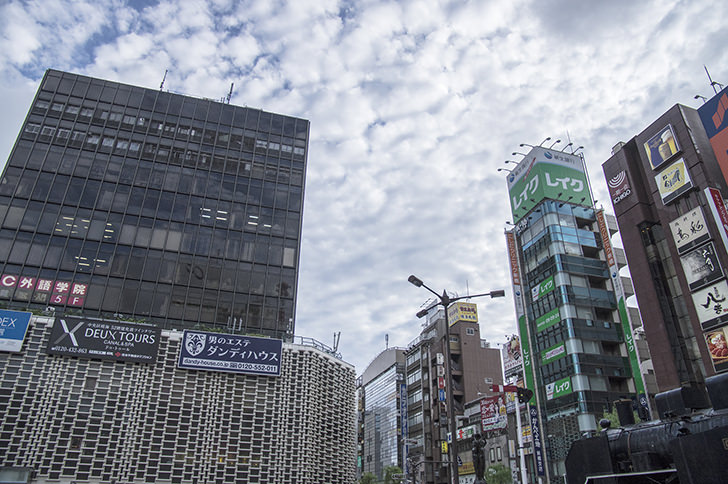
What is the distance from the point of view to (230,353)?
37062mm

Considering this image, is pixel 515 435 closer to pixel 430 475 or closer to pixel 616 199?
pixel 430 475

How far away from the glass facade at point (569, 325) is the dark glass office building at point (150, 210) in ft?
98.6

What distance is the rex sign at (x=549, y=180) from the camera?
200 ft

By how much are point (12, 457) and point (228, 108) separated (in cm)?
3793

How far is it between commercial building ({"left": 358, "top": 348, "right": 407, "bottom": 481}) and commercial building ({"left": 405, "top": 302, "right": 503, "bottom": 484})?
636 cm

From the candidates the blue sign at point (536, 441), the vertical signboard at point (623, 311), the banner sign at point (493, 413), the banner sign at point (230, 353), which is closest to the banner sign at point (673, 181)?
the vertical signboard at point (623, 311)

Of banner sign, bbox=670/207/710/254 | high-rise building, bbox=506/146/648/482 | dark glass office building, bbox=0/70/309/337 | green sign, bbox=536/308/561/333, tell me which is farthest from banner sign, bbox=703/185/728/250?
dark glass office building, bbox=0/70/309/337

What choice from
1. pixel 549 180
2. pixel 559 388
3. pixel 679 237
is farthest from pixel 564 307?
pixel 549 180

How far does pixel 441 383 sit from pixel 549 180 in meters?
36.5

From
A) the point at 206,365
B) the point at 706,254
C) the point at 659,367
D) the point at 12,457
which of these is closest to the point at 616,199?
the point at 706,254

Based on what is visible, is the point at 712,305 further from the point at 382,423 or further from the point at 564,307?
the point at 382,423

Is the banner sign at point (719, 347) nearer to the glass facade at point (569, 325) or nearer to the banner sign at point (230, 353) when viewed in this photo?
the glass facade at point (569, 325)

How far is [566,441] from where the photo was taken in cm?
4950

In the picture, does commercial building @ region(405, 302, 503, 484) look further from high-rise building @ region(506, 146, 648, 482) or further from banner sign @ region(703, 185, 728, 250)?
banner sign @ region(703, 185, 728, 250)
